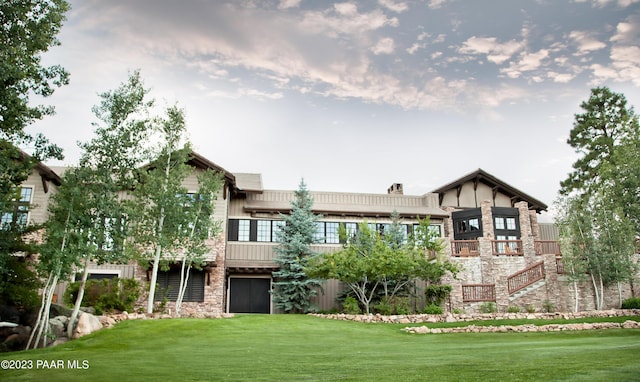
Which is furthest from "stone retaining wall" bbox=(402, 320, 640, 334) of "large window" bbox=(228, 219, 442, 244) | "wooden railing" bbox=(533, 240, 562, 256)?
"large window" bbox=(228, 219, 442, 244)

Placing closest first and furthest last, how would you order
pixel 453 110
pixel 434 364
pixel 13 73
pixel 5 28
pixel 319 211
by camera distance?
pixel 434 364
pixel 13 73
pixel 5 28
pixel 453 110
pixel 319 211

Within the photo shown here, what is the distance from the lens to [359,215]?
29781mm

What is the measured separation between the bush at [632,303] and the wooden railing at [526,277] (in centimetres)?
379

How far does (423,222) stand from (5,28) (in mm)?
19460

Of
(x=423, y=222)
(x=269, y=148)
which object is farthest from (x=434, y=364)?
(x=269, y=148)

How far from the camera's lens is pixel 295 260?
86.3 feet

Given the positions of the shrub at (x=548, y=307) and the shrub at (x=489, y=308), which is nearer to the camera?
the shrub at (x=489, y=308)

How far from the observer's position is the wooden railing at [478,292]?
81.6 feet

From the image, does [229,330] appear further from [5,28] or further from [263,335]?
→ [5,28]

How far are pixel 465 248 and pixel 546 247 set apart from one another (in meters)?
4.54

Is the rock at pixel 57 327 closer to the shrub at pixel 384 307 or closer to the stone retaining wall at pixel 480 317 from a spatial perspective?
the stone retaining wall at pixel 480 317

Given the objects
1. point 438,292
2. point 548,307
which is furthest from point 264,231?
point 548,307

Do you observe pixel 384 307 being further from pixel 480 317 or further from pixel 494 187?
pixel 494 187

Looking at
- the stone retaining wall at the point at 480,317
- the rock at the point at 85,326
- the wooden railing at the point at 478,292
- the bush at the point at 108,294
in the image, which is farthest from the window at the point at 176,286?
the wooden railing at the point at 478,292
